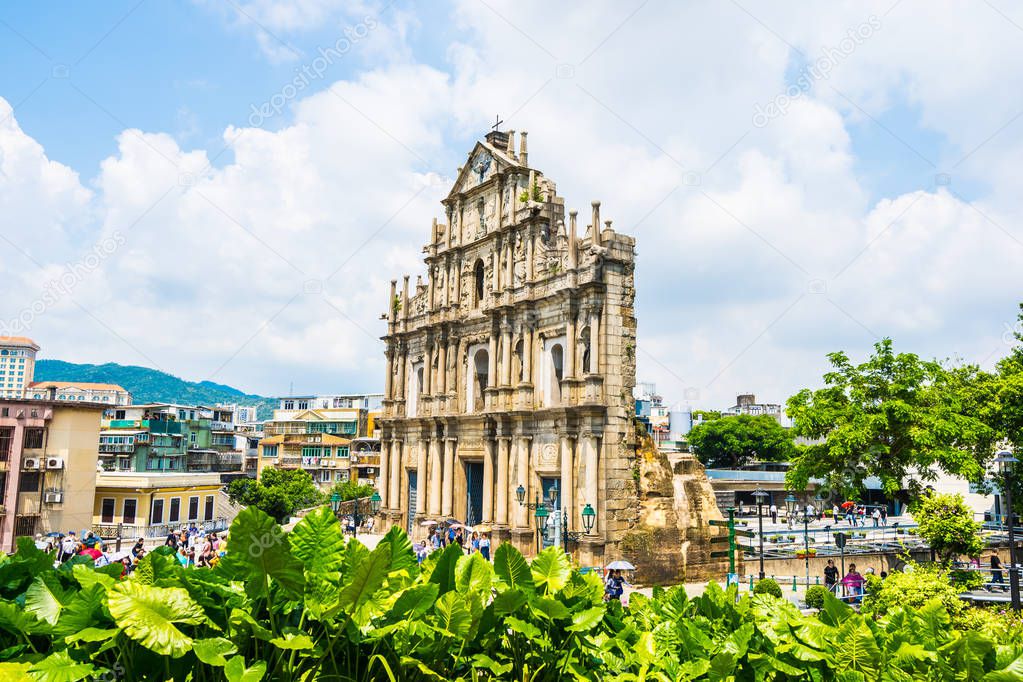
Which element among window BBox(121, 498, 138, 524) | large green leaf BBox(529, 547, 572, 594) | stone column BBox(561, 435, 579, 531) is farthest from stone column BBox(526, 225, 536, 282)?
large green leaf BBox(529, 547, 572, 594)

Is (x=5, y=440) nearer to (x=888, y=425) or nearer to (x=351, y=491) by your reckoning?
(x=351, y=491)

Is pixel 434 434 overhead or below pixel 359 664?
overhead

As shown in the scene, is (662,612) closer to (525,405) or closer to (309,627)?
(309,627)

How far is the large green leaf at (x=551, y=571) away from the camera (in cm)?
471

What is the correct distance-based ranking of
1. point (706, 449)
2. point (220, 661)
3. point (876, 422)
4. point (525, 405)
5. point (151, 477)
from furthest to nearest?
1. point (706, 449)
2. point (151, 477)
3. point (525, 405)
4. point (876, 422)
5. point (220, 661)

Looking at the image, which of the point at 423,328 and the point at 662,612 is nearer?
the point at 662,612

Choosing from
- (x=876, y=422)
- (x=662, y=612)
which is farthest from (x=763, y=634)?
(x=876, y=422)

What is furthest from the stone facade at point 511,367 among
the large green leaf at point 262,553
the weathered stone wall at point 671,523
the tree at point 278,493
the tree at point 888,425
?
the large green leaf at point 262,553

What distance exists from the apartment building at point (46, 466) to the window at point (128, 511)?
176 cm

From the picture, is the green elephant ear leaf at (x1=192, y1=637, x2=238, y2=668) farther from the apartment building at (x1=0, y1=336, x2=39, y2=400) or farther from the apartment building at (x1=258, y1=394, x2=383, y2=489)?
the apartment building at (x1=0, y1=336, x2=39, y2=400)

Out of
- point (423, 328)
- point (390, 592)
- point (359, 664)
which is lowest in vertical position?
point (359, 664)

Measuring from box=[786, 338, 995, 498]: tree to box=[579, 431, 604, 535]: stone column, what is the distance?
683 cm

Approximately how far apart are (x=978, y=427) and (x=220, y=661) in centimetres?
2710

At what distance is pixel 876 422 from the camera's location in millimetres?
24484
